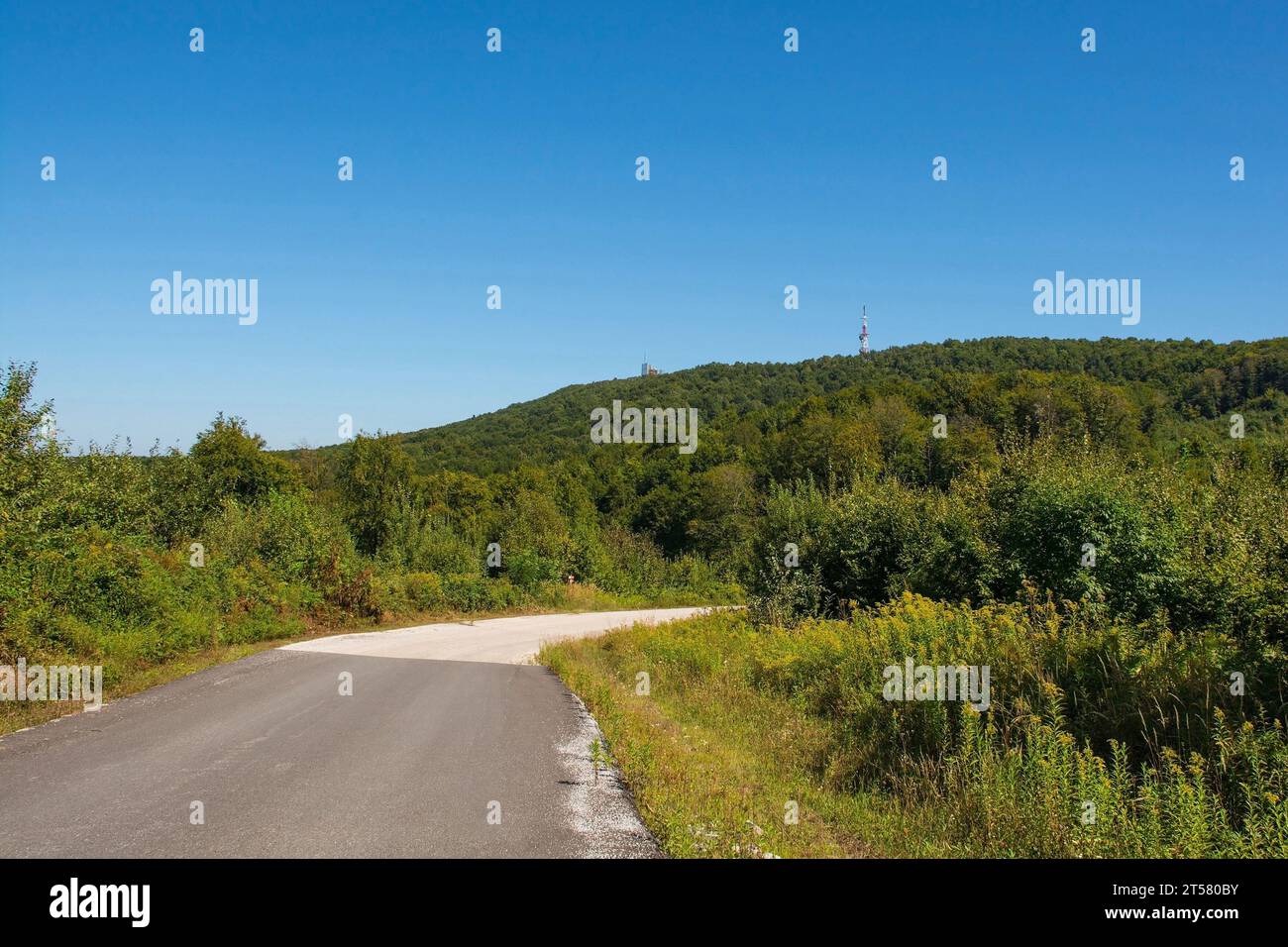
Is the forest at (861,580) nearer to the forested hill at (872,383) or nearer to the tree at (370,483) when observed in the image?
the tree at (370,483)

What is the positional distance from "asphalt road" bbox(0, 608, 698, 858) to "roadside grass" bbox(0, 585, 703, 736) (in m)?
0.48

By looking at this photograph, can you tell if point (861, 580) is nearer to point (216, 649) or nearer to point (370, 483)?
point (216, 649)

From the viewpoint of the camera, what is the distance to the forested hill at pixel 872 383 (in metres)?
67.7

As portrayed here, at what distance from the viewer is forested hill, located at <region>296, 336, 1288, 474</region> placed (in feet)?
222

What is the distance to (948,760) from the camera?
7035mm

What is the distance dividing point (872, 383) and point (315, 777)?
89219 millimetres

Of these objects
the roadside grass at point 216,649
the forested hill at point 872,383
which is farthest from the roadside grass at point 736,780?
the forested hill at point 872,383

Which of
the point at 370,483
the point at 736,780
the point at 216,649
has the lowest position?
the point at 216,649

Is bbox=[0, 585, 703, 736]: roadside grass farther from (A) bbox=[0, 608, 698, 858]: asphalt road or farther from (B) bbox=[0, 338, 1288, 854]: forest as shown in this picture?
(A) bbox=[0, 608, 698, 858]: asphalt road

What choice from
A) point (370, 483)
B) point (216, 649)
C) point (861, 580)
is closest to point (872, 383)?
point (370, 483)

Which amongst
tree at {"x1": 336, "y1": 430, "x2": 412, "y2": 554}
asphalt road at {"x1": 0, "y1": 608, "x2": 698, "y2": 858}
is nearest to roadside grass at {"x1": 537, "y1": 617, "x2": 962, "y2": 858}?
asphalt road at {"x1": 0, "y1": 608, "x2": 698, "y2": 858}

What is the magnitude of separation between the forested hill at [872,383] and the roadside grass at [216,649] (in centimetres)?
3568
